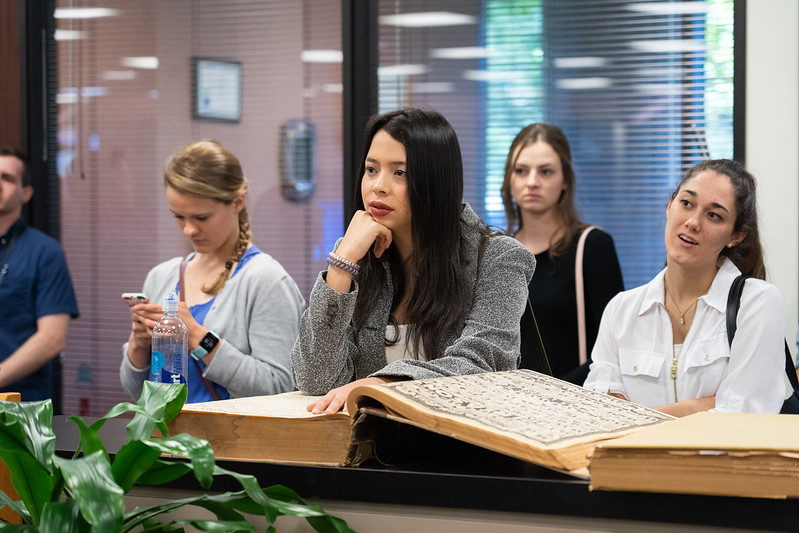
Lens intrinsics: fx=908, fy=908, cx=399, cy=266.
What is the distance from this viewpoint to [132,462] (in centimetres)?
101

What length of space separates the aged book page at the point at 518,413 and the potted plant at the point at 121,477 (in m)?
0.15

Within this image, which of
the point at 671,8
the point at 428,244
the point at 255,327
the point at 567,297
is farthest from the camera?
the point at 671,8

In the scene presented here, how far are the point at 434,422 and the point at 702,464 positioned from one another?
0.28 meters

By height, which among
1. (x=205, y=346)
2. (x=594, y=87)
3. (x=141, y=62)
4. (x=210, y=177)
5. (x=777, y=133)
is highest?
(x=141, y=62)

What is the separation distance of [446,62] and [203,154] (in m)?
1.55

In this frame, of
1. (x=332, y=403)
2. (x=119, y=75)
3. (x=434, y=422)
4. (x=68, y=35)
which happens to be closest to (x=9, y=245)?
(x=119, y=75)

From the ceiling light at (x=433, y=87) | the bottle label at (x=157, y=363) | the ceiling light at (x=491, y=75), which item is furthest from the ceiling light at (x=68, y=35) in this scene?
the bottle label at (x=157, y=363)

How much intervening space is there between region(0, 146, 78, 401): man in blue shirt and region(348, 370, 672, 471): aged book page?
2.80 m

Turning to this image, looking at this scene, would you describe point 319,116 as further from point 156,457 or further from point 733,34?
point 156,457

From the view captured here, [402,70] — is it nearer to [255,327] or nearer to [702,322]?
[255,327]

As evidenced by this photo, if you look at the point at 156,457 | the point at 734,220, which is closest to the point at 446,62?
the point at 734,220

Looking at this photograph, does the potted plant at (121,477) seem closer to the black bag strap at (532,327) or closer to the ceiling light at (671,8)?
the black bag strap at (532,327)

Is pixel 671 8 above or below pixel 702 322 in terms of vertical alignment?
above

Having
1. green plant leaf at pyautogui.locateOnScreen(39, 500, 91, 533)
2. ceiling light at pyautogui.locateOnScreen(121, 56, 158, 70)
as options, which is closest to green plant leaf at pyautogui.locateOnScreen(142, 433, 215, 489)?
green plant leaf at pyautogui.locateOnScreen(39, 500, 91, 533)
